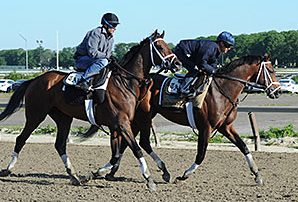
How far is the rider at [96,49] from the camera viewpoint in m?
9.84

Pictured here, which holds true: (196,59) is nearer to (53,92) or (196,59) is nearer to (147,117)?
(147,117)

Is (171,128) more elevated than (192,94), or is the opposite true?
(192,94)

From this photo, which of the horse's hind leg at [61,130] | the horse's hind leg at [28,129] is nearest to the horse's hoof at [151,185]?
the horse's hind leg at [61,130]

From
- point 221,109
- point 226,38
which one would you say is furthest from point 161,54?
point 221,109

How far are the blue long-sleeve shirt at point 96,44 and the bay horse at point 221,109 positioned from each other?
4.02 ft

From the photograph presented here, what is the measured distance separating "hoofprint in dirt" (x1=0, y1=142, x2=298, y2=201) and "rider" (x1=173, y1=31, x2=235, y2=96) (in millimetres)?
1672

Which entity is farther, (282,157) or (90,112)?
(282,157)

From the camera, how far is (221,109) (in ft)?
33.5

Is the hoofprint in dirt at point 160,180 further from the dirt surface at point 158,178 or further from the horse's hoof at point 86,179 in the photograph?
the horse's hoof at point 86,179

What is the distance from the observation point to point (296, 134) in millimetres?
17516

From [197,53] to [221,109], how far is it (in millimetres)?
989

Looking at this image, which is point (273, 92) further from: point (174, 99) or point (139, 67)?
point (139, 67)

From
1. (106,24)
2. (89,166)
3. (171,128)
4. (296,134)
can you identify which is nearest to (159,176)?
(89,166)

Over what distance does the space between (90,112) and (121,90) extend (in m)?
0.61
